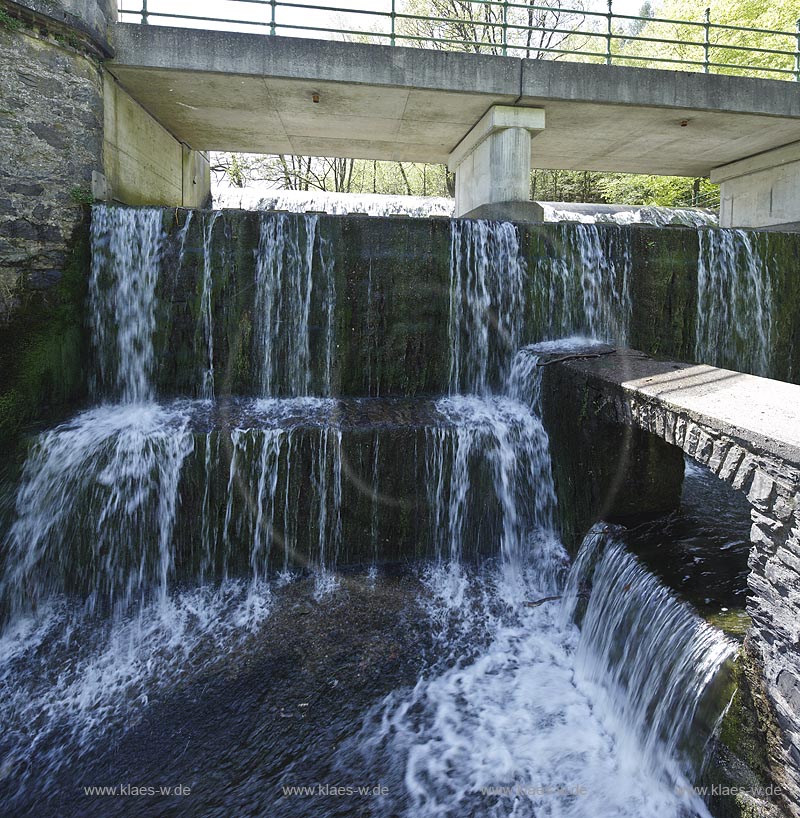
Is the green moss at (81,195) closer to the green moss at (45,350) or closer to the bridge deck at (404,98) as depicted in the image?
the green moss at (45,350)

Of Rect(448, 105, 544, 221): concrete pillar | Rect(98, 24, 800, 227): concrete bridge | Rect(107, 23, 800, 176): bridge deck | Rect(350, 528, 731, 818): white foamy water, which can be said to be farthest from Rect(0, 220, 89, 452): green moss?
Rect(448, 105, 544, 221): concrete pillar

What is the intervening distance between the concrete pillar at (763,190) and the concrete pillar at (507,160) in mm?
5684

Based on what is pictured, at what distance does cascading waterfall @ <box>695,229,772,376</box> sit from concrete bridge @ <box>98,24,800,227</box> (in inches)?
109

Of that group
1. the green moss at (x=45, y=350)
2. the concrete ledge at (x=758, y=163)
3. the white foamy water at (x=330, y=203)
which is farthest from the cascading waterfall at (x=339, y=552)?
the white foamy water at (x=330, y=203)

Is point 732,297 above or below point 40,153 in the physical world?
below

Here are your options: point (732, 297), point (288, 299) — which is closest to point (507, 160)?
point (732, 297)

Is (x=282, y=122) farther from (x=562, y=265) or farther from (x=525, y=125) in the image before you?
(x=562, y=265)

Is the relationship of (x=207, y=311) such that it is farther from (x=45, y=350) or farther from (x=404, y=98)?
(x=404, y=98)

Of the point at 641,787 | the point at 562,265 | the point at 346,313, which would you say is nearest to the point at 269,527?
the point at 346,313

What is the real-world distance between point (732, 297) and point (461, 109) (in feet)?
16.8

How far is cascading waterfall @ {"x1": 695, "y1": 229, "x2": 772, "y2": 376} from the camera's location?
25.8ft

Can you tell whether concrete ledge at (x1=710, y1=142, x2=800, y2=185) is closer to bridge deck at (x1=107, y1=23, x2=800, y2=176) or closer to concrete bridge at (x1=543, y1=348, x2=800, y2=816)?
bridge deck at (x1=107, y1=23, x2=800, y2=176)

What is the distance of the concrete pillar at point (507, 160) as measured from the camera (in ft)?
29.4

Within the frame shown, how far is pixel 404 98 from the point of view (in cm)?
859
